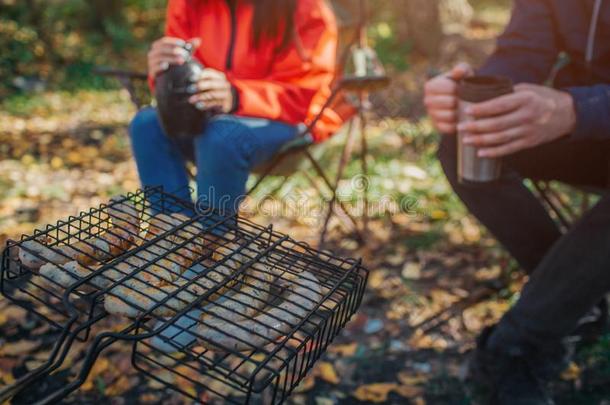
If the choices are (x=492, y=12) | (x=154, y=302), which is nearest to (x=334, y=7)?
(x=154, y=302)

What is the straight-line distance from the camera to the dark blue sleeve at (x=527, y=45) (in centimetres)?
209

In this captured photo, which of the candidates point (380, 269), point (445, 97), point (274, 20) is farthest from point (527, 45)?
point (380, 269)

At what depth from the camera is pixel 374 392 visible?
2111 millimetres

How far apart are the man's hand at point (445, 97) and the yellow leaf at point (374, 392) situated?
3.25 ft

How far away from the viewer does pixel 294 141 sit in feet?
7.93

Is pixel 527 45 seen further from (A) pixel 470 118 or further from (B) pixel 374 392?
(B) pixel 374 392

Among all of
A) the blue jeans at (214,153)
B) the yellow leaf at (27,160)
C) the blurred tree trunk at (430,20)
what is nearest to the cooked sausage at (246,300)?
the blue jeans at (214,153)

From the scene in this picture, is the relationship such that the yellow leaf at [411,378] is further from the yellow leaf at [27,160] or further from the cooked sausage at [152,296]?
the yellow leaf at [27,160]

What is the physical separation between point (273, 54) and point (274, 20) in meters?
0.16

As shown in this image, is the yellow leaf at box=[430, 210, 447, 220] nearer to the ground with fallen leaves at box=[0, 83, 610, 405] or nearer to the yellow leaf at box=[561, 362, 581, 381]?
the ground with fallen leaves at box=[0, 83, 610, 405]

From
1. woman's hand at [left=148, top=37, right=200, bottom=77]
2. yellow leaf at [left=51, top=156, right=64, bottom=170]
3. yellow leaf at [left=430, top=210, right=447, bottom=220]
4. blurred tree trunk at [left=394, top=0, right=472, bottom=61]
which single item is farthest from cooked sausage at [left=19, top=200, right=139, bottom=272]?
blurred tree trunk at [left=394, top=0, right=472, bottom=61]

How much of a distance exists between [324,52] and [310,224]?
124 centimetres

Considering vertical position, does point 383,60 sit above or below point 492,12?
below

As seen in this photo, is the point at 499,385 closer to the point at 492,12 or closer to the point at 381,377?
the point at 381,377
